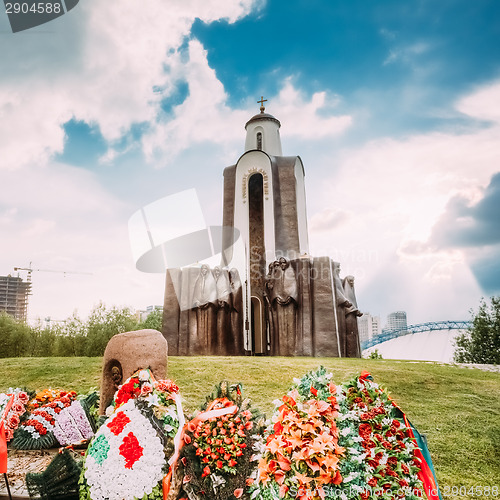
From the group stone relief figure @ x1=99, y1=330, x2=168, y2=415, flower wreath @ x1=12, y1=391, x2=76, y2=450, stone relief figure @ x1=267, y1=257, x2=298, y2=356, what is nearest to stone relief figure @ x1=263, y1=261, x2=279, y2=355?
stone relief figure @ x1=267, y1=257, x2=298, y2=356

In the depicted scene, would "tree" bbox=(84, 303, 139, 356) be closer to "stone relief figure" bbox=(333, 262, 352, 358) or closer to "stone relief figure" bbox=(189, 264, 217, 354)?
"stone relief figure" bbox=(189, 264, 217, 354)

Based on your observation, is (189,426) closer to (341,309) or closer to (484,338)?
(341,309)

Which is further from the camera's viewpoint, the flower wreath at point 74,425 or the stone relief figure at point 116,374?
the stone relief figure at point 116,374

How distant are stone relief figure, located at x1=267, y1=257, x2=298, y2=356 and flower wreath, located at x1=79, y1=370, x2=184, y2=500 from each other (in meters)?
11.0

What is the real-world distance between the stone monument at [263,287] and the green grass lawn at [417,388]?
8.41ft

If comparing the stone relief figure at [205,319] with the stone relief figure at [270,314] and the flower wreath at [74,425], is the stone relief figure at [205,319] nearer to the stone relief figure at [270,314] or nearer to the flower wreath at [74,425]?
the stone relief figure at [270,314]

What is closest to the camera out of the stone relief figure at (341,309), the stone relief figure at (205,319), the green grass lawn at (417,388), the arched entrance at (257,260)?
the green grass lawn at (417,388)

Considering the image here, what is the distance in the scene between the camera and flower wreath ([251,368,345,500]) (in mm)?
1969

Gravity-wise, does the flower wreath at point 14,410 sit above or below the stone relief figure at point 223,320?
below

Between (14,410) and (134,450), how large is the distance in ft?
9.17

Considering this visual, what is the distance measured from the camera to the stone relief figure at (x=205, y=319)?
14.2 metres

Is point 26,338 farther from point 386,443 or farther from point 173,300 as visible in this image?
point 386,443

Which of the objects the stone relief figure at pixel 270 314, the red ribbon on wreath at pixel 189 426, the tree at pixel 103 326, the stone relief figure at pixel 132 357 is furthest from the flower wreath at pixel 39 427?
the tree at pixel 103 326

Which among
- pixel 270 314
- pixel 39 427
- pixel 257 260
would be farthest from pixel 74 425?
pixel 257 260
